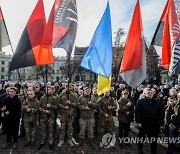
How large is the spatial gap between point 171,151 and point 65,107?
345cm

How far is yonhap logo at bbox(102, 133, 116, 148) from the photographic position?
8.60 meters

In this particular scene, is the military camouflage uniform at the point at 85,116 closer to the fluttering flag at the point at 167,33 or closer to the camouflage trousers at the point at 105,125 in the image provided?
the camouflage trousers at the point at 105,125

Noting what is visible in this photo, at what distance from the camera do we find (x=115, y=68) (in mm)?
36750

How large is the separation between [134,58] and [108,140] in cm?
286

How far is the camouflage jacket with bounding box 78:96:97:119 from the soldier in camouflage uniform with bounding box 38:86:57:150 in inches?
33.3

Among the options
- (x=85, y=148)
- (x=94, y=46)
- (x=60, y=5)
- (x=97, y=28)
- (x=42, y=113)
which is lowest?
(x=85, y=148)

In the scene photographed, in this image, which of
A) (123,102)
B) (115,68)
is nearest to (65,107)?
(123,102)

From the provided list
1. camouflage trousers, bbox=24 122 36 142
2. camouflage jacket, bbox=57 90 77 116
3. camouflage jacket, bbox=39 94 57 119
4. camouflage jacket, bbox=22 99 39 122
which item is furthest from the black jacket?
camouflage trousers, bbox=24 122 36 142

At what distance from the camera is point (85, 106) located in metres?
8.63

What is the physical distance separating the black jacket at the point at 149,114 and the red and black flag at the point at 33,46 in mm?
3472

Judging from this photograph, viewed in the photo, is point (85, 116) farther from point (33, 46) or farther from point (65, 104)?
point (33, 46)

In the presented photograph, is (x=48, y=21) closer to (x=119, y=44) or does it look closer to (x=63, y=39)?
(x=63, y=39)

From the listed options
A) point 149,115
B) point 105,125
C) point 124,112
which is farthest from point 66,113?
point 149,115

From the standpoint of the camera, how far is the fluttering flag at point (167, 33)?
9180 millimetres
